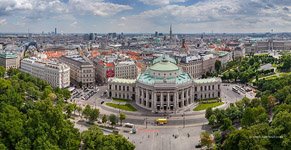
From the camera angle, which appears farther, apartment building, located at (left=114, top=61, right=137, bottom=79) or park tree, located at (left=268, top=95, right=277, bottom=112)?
apartment building, located at (left=114, top=61, right=137, bottom=79)

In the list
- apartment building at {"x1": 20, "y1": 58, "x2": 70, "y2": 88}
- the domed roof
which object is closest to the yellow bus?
the domed roof

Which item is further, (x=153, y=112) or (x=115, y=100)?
(x=115, y=100)

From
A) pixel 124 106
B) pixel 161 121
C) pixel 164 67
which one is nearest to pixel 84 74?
pixel 124 106

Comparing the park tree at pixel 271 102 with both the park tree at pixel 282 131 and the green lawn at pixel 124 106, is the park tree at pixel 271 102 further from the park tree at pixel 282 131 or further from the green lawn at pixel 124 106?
the green lawn at pixel 124 106

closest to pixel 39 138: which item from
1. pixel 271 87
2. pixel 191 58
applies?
pixel 271 87

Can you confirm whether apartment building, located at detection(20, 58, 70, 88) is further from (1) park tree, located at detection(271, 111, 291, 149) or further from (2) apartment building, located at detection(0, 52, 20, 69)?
(1) park tree, located at detection(271, 111, 291, 149)

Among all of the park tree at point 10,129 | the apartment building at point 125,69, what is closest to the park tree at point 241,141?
the park tree at point 10,129

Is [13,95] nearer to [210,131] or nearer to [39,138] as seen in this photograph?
[39,138]

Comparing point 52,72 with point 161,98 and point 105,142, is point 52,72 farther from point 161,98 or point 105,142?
point 105,142
